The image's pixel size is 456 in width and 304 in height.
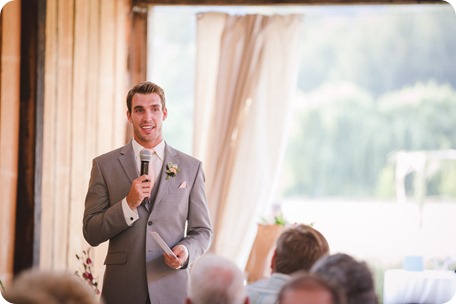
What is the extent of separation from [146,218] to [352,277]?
3.05 ft

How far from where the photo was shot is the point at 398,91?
472 inches

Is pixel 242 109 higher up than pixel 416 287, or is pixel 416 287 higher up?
pixel 242 109

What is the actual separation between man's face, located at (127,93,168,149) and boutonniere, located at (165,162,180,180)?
103 millimetres

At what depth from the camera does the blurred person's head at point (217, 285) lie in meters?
2.35

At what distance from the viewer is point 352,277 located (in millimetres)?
2529

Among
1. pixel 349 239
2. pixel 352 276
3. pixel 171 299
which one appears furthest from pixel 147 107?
pixel 349 239

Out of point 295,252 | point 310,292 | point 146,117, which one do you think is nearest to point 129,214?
point 146,117

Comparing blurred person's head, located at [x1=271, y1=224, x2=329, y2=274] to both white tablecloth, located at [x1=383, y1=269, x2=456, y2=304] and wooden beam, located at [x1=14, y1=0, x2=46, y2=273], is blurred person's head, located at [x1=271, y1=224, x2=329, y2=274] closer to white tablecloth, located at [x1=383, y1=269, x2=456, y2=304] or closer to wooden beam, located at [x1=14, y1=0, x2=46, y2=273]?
wooden beam, located at [x1=14, y1=0, x2=46, y2=273]

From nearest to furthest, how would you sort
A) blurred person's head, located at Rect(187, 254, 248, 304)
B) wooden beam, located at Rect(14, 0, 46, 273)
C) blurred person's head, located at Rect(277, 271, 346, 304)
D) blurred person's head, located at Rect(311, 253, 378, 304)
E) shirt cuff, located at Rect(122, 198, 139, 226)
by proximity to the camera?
blurred person's head, located at Rect(277, 271, 346, 304) → blurred person's head, located at Rect(187, 254, 248, 304) → blurred person's head, located at Rect(311, 253, 378, 304) → shirt cuff, located at Rect(122, 198, 139, 226) → wooden beam, located at Rect(14, 0, 46, 273)

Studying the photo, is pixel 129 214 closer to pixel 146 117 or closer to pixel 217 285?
pixel 146 117

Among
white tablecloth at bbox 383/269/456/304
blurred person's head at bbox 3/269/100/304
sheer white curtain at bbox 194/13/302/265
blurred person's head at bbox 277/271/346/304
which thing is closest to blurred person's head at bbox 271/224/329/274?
blurred person's head at bbox 277/271/346/304

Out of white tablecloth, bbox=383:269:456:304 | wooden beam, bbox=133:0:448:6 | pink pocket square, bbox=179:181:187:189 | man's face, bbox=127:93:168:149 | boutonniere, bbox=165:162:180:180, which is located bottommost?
white tablecloth, bbox=383:269:456:304

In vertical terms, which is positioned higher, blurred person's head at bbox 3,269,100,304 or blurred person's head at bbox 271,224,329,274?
blurred person's head at bbox 3,269,100,304

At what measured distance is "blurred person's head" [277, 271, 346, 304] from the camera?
6.94 feet
